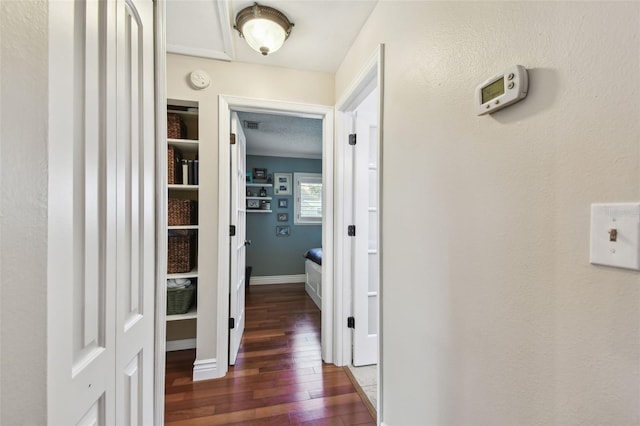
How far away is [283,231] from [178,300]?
2.77 m

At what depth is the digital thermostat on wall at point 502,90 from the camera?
2.13 feet

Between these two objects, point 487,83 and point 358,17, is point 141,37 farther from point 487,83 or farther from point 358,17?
point 358,17

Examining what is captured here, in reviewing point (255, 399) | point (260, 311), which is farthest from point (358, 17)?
point (260, 311)

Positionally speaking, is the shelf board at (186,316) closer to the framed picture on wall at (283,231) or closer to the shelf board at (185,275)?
the shelf board at (185,275)

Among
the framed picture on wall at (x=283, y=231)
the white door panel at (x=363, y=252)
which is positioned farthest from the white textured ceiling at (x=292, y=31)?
the framed picture on wall at (x=283, y=231)

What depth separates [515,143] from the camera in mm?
684

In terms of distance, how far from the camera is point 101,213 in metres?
0.66

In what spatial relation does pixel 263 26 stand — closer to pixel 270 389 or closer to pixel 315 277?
pixel 270 389

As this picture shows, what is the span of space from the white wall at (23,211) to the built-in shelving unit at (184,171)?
1.62 m

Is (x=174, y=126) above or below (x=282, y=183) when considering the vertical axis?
above

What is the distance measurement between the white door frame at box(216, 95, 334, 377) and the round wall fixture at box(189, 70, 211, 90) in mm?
153

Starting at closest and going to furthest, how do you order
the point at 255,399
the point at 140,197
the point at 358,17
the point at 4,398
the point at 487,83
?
the point at 4,398
the point at 487,83
the point at 140,197
the point at 358,17
the point at 255,399

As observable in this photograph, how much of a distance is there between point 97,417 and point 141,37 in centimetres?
116

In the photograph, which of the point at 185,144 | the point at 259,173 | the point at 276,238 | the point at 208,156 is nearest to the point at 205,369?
the point at 208,156
